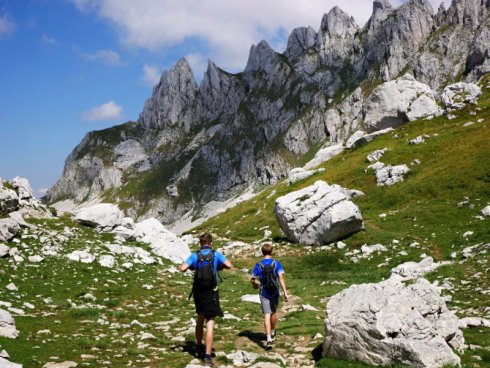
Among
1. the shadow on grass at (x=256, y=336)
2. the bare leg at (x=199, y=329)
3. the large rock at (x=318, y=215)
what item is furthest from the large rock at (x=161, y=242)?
the bare leg at (x=199, y=329)

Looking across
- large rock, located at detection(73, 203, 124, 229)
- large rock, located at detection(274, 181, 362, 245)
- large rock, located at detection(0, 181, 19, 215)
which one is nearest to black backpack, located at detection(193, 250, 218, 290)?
large rock, located at detection(0, 181, 19, 215)

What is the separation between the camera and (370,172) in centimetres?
7275

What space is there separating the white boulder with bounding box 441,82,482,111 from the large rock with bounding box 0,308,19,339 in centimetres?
10417

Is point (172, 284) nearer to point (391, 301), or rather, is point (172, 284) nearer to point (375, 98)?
point (391, 301)

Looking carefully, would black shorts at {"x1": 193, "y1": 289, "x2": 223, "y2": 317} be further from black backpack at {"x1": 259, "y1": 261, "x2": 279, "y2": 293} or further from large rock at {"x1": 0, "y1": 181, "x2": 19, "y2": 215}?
large rock at {"x1": 0, "y1": 181, "x2": 19, "y2": 215}

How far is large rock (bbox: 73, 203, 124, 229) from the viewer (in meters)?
39.7

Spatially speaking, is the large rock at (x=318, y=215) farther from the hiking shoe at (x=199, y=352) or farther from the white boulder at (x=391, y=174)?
the hiking shoe at (x=199, y=352)

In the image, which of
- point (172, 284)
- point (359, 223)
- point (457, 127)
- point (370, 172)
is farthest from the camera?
point (457, 127)

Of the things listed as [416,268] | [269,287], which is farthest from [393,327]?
[416,268]

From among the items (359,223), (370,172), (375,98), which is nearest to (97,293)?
(359,223)

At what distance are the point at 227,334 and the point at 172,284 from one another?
36.2ft

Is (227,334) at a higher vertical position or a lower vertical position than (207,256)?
lower

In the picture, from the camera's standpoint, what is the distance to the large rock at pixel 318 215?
4219 centimetres

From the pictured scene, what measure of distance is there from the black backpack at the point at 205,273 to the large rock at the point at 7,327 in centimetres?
612
